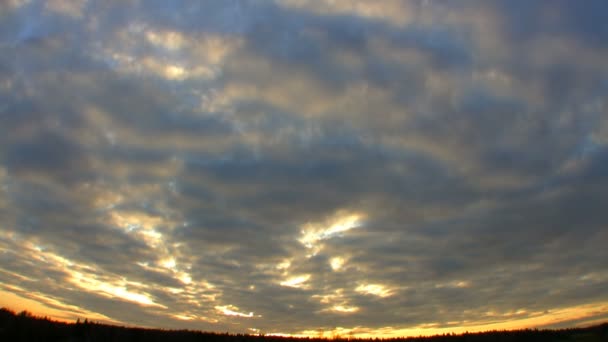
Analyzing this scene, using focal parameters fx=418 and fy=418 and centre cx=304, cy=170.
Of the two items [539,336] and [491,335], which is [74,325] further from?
[539,336]

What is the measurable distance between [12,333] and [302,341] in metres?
14.8

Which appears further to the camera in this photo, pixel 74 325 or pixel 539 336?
pixel 539 336

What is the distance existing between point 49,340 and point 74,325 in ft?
5.91

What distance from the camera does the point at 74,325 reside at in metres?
20.1

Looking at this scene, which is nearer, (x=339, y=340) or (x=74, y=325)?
(x=74, y=325)

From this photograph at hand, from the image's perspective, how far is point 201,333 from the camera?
76.2ft

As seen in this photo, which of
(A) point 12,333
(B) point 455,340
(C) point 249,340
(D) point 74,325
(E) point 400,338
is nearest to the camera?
(A) point 12,333

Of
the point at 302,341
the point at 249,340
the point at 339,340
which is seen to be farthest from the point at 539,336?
the point at 249,340

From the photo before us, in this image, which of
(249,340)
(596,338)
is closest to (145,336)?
(249,340)

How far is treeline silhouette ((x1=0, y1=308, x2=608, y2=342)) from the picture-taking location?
18594 mm

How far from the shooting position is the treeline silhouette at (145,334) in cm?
1859

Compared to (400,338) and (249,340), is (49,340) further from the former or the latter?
(400,338)

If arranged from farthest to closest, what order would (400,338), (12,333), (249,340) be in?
(400,338)
(249,340)
(12,333)

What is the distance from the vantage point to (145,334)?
69.2 feet
